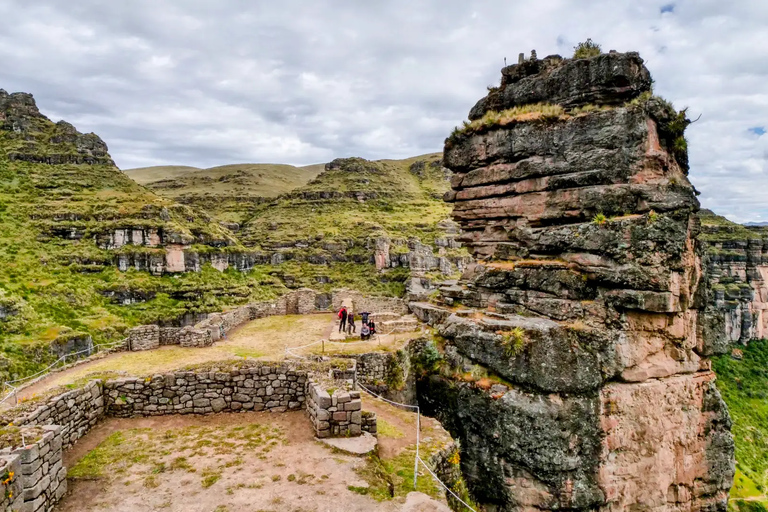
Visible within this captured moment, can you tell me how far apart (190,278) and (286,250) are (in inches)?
985

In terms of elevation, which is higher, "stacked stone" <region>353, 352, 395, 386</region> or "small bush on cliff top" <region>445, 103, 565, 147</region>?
"small bush on cliff top" <region>445, 103, 565, 147</region>

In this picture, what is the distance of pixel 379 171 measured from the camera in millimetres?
119500

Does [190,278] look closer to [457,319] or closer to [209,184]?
[457,319]

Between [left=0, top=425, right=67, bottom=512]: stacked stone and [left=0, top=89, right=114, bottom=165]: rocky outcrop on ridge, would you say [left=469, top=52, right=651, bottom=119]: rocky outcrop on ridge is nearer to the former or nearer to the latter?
[left=0, top=425, right=67, bottom=512]: stacked stone

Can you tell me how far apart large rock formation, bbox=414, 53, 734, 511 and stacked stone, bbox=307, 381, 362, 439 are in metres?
6.95

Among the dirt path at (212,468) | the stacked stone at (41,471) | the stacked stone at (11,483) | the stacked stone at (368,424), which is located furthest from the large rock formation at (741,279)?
the stacked stone at (11,483)

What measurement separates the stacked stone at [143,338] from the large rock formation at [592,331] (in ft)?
43.4

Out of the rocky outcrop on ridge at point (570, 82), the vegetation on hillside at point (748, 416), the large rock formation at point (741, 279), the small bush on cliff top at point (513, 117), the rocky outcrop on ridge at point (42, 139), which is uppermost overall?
the rocky outcrop on ridge at point (42, 139)

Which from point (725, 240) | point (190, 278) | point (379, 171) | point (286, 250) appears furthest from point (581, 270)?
point (379, 171)

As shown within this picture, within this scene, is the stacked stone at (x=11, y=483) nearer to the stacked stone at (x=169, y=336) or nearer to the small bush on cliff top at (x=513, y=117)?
the stacked stone at (x=169, y=336)

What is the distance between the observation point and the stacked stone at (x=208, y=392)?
9.89 m

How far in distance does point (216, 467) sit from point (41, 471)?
2.61 metres

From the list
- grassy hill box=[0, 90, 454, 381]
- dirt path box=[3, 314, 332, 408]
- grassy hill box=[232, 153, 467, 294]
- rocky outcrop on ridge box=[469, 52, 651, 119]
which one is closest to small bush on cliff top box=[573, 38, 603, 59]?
rocky outcrop on ridge box=[469, 52, 651, 119]

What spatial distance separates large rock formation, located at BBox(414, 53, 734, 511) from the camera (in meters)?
13.5
